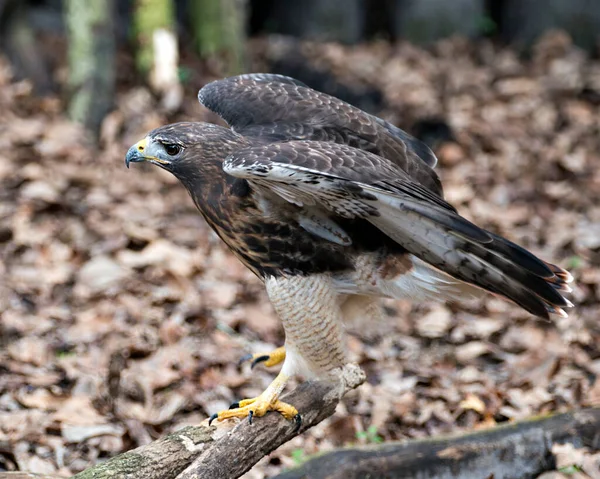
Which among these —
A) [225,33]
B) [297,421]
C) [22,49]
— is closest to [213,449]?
[297,421]

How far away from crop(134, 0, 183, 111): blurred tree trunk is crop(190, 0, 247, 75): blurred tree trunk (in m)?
0.61

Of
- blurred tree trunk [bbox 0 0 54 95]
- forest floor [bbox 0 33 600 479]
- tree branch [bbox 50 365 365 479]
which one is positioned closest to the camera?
tree branch [bbox 50 365 365 479]

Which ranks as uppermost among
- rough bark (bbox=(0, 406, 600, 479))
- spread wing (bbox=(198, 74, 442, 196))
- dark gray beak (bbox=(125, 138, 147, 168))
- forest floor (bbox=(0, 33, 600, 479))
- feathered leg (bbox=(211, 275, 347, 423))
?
spread wing (bbox=(198, 74, 442, 196))

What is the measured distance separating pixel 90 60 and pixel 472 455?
584 cm

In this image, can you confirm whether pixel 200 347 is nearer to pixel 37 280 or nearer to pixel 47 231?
pixel 37 280

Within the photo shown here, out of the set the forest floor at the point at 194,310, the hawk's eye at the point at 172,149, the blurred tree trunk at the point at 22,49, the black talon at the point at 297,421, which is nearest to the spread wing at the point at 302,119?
the hawk's eye at the point at 172,149

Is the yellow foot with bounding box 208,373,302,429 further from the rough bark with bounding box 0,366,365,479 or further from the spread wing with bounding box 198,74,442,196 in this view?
the spread wing with bounding box 198,74,442,196

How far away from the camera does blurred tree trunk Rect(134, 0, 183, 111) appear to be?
9086mm

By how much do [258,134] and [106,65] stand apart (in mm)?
4831

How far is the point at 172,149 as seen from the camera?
3.89m

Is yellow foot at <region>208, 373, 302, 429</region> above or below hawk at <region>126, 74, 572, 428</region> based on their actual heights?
below

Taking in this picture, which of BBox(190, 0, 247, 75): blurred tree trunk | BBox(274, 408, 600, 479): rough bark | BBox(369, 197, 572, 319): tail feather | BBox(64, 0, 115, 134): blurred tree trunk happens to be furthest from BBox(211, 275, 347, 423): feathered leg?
BBox(190, 0, 247, 75): blurred tree trunk

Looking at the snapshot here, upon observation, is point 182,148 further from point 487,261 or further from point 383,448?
point 383,448

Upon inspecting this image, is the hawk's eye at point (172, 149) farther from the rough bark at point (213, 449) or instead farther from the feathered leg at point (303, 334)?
the rough bark at point (213, 449)
